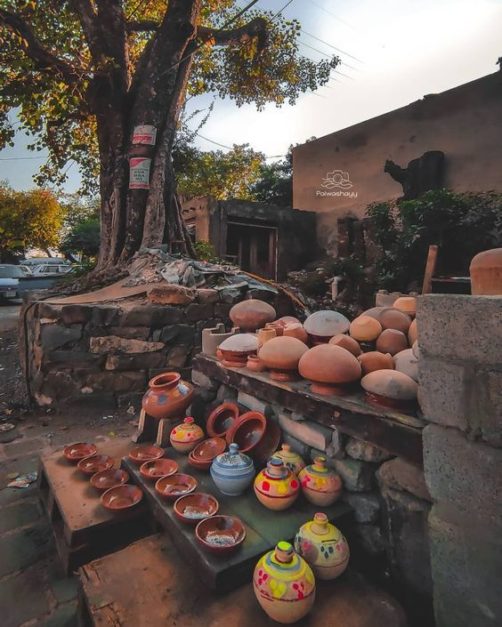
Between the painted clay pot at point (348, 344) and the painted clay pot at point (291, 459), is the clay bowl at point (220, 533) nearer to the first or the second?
the painted clay pot at point (291, 459)

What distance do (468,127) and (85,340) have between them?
323 inches

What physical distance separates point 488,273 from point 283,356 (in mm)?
966

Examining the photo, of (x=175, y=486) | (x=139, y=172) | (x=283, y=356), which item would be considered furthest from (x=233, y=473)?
(x=139, y=172)

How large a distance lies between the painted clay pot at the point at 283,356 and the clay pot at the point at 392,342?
0.39 meters

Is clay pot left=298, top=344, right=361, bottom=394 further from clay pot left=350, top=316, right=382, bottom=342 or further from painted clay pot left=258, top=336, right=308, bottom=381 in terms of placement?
clay pot left=350, top=316, right=382, bottom=342

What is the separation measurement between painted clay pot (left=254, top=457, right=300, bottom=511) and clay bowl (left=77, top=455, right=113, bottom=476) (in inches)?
39.2

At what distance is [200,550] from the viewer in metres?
1.37

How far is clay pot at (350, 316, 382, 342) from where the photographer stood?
6.47ft

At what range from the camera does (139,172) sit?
6.12 metres

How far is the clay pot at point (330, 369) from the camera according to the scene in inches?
64.8

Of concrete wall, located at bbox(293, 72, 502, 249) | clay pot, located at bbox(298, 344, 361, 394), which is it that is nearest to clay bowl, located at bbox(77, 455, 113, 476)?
clay pot, located at bbox(298, 344, 361, 394)

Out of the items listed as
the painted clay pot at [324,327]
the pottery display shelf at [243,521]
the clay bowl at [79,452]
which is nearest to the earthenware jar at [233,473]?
the pottery display shelf at [243,521]

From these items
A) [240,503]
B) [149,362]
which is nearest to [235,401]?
[240,503]

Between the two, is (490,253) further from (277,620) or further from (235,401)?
(235,401)
